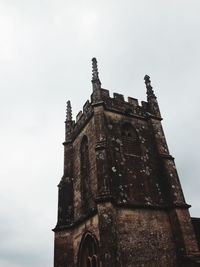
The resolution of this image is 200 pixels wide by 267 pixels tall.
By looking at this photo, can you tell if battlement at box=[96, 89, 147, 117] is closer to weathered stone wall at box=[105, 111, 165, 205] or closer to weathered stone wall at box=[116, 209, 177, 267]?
weathered stone wall at box=[105, 111, 165, 205]

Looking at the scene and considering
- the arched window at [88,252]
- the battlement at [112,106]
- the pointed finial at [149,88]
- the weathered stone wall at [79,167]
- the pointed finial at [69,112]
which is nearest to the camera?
the arched window at [88,252]

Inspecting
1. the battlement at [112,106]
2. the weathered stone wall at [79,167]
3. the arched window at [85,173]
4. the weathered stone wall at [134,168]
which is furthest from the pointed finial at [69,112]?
the weathered stone wall at [134,168]

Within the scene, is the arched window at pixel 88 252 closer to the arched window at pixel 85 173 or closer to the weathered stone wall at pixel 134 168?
the arched window at pixel 85 173

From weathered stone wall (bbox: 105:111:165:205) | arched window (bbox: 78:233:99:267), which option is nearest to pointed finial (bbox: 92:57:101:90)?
weathered stone wall (bbox: 105:111:165:205)

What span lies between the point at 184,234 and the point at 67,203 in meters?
6.49

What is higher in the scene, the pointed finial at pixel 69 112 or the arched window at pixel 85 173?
the pointed finial at pixel 69 112

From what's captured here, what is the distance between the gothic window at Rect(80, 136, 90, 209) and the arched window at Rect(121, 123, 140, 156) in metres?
2.25

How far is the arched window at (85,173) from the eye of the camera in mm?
15914

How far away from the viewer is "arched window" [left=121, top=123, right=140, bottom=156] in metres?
16.6

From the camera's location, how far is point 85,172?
16.9m

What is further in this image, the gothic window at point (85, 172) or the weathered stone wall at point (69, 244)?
the gothic window at point (85, 172)

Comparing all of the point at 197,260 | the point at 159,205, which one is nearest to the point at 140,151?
the point at 159,205

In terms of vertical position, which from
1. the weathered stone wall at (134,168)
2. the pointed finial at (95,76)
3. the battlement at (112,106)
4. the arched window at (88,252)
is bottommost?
the arched window at (88,252)

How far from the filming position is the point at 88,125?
1777 cm
